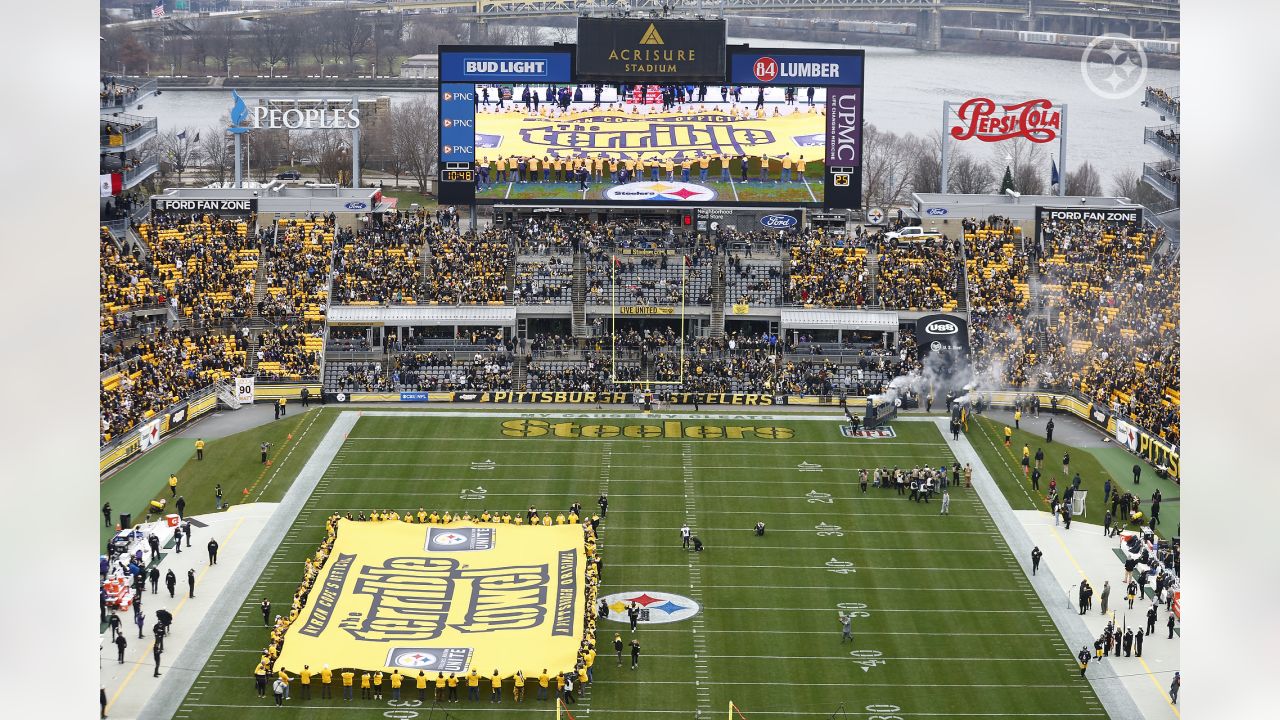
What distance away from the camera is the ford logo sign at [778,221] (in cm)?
7050

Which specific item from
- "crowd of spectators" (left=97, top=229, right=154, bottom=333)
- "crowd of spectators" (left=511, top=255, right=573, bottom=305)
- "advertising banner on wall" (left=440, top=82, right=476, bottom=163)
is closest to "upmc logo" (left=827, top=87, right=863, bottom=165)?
"crowd of spectators" (left=511, top=255, right=573, bottom=305)

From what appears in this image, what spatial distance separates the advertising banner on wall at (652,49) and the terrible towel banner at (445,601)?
89.4 feet

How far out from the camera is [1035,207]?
71.8 meters

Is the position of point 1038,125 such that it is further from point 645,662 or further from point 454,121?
point 645,662

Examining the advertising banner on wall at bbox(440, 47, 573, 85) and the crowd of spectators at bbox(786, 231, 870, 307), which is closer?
the crowd of spectators at bbox(786, 231, 870, 307)

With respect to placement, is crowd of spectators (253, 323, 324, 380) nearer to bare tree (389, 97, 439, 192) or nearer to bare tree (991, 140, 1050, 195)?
bare tree (389, 97, 439, 192)

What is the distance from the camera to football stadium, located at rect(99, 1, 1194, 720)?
40.3 m

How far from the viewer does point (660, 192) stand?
7006 centimetres

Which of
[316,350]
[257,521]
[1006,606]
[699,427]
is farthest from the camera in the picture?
[316,350]

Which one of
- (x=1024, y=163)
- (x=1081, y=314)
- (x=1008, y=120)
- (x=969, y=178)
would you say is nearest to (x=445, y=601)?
(x=1081, y=314)

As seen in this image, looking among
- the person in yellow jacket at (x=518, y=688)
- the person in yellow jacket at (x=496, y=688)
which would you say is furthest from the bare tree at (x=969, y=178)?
the person in yellow jacket at (x=496, y=688)

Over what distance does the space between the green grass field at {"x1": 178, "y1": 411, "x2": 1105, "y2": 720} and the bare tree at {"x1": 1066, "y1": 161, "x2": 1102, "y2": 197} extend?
2030 inches

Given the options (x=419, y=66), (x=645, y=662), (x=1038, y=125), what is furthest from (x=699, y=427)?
(x=419, y=66)

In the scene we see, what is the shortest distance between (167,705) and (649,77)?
3814cm
